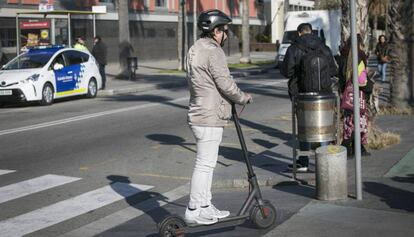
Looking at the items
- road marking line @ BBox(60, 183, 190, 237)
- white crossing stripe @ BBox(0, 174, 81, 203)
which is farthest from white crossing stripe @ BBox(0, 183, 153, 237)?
white crossing stripe @ BBox(0, 174, 81, 203)

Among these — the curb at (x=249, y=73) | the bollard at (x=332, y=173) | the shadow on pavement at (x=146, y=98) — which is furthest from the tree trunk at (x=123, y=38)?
the bollard at (x=332, y=173)

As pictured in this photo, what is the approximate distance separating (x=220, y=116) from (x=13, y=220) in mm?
2851

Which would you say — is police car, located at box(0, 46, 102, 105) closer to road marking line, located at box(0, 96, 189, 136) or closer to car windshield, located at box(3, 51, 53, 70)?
car windshield, located at box(3, 51, 53, 70)

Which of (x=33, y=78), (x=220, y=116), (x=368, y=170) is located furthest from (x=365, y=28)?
(x=33, y=78)

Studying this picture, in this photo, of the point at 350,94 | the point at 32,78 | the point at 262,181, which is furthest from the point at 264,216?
the point at 32,78

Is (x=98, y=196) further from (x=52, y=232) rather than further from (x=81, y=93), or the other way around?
(x=81, y=93)

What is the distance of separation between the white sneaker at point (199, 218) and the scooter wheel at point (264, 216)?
0.44 meters

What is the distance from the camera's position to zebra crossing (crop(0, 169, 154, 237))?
705 cm

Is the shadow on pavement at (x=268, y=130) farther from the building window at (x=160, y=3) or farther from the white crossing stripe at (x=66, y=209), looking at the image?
the building window at (x=160, y=3)

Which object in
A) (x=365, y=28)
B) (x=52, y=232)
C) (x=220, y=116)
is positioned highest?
(x=365, y=28)

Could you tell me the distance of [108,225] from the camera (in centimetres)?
706

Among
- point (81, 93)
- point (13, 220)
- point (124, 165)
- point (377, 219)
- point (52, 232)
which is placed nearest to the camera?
point (377, 219)

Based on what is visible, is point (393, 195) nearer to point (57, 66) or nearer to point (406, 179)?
point (406, 179)

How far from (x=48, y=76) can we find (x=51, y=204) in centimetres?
1227
